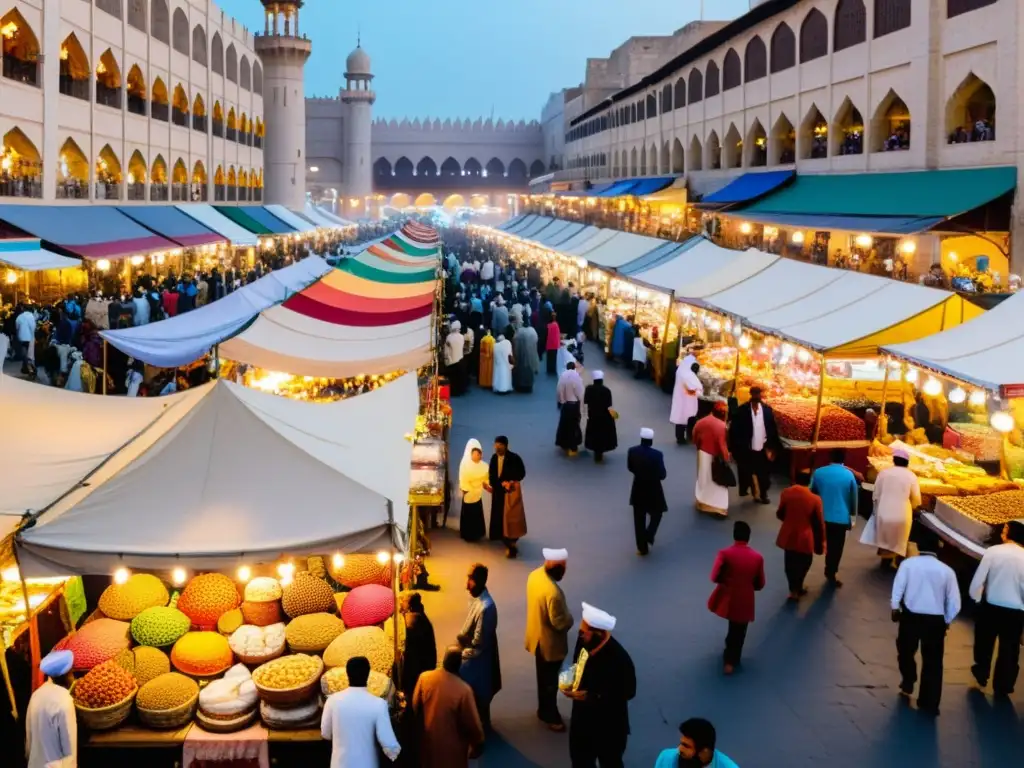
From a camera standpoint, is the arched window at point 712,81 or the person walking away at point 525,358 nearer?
the person walking away at point 525,358

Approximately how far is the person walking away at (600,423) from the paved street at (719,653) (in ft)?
4.39

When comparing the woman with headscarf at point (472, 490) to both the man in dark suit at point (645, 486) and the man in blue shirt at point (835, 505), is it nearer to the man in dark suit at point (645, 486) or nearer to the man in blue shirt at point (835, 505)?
the man in dark suit at point (645, 486)

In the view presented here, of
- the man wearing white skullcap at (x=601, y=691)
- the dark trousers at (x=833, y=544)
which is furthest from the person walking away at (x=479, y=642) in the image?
the dark trousers at (x=833, y=544)

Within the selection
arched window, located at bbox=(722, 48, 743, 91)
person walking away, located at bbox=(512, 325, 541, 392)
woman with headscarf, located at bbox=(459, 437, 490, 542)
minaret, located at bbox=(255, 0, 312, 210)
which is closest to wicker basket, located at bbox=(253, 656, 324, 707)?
woman with headscarf, located at bbox=(459, 437, 490, 542)

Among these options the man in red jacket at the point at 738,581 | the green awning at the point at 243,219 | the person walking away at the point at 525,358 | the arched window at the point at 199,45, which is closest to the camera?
the man in red jacket at the point at 738,581

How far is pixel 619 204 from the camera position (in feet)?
119

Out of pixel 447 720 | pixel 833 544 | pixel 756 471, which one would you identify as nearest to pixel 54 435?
pixel 447 720

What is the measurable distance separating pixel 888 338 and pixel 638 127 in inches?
1209

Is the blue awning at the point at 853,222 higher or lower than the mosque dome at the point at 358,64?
lower

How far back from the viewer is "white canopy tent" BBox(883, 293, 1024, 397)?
830 cm

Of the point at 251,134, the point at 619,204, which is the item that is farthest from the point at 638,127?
the point at 251,134

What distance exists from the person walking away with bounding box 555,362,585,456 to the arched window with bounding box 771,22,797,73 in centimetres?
1297

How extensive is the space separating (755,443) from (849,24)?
1220cm

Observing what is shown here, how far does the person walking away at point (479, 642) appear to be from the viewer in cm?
563
